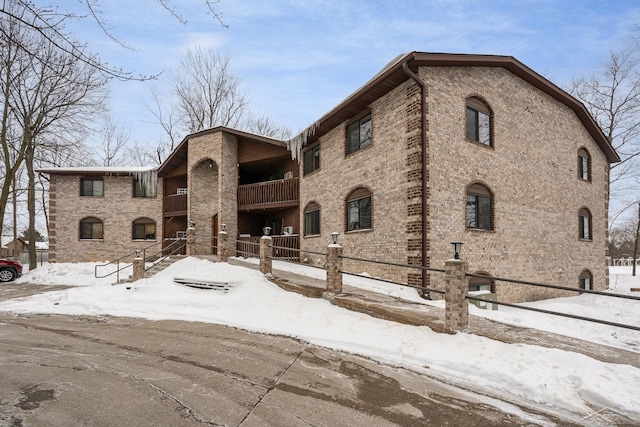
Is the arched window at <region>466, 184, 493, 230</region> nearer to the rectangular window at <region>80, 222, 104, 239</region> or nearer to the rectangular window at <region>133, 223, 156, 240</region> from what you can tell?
the rectangular window at <region>133, 223, 156, 240</region>

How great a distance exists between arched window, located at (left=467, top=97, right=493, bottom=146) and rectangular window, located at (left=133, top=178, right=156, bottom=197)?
740 inches

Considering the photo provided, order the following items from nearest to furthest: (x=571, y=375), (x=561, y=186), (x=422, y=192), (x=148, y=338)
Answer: (x=571, y=375) < (x=148, y=338) < (x=422, y=192) < (x=561, y=186)

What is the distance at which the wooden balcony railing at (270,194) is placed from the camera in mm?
15195

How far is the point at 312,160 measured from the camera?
14398 mm

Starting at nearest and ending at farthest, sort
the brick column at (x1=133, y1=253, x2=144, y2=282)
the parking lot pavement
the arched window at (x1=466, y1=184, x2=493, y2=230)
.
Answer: the parking lot pavement → the arched window at (x1=466, y1=184, x2=493, y2=230) → the brick column at (x1=133, y1=253, x2=144, y2=282)

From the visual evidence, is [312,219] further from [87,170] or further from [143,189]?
[87,170]

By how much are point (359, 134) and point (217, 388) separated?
378 inches

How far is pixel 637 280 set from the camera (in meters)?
19.7

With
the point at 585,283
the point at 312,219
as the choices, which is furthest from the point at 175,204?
the point at 585,283

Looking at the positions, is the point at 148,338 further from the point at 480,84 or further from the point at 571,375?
the point at 480,84

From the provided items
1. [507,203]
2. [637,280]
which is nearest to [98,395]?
[507,203]

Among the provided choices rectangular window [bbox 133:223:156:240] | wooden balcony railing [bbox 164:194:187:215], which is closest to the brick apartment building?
wooden balcony railing [bbox 164:194:187:215]

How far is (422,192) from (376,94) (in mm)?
3820

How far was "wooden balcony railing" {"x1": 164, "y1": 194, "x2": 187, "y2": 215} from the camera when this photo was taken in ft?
63.1
